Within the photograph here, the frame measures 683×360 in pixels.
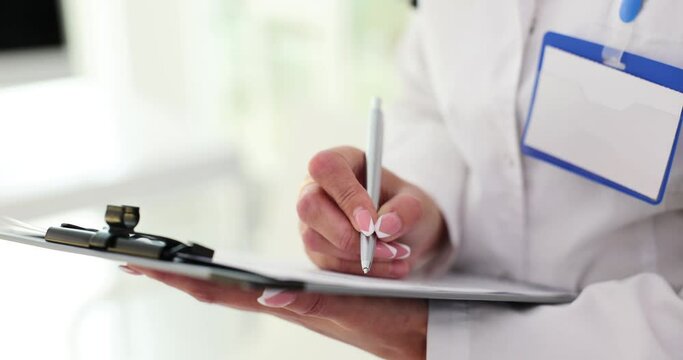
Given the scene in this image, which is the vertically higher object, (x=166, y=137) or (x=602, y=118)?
(x=602, y=118)

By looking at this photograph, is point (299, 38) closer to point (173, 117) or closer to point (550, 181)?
point (173, 117)

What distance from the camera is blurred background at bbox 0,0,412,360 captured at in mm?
972

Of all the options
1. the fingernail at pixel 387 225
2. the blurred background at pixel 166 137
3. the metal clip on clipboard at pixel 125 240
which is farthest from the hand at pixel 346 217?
the blurred background at pixel 166 137

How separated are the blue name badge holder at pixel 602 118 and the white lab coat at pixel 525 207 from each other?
0.06ft

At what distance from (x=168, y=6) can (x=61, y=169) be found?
1.00 metres

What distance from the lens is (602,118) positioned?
551mm

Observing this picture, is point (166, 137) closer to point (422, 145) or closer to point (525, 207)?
point (422, 145)

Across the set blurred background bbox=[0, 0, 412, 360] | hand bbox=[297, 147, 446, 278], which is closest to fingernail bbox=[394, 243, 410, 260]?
hand bbox=[297, 147, 446, 278]

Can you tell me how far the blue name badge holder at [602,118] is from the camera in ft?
1.64

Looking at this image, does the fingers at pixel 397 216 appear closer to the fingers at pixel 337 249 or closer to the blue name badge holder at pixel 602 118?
the fingers at pixel 337 249

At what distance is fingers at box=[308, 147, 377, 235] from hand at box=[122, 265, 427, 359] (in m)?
0.06

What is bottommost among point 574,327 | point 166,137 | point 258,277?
point 166,137

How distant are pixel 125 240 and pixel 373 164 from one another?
223 millimetres

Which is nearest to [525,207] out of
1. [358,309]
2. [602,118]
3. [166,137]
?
[602,118]
